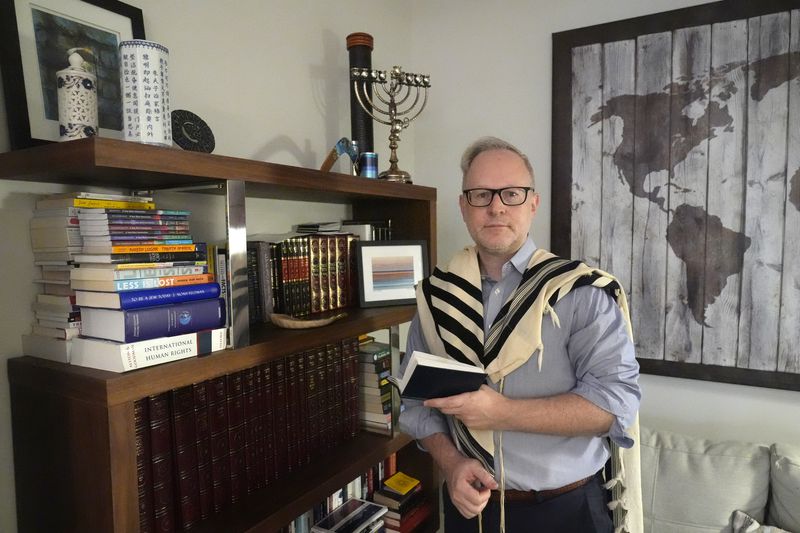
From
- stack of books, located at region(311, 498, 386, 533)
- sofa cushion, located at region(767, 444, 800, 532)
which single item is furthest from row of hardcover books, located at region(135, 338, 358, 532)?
sofa cushion, located at region(767, 444, 800, 532)

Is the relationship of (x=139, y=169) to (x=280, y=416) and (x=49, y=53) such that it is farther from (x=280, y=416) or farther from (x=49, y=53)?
(x=280, y=416)

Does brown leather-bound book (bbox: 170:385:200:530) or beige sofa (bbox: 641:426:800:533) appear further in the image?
beige sofa (bbox: 641:426:800:533)

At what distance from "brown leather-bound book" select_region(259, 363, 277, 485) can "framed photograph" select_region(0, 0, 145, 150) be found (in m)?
0.67

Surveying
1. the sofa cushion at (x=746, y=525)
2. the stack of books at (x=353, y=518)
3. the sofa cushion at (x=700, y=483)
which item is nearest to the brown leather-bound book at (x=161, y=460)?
the stack of books at (x=353, y=518)

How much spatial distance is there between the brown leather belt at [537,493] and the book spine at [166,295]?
80cm

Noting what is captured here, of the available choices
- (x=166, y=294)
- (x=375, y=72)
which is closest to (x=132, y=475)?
(x=166, y=294)

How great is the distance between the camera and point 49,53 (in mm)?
1089

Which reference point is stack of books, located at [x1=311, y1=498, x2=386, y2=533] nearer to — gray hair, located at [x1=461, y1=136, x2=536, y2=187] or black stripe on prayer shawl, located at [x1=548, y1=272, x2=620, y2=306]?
black stripe on prayer shawl, located at [x1=548, y1=272, x2=620, y2=306]

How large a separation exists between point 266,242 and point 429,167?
1.18 meters

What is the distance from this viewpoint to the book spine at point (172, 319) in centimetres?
96

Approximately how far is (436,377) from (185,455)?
583mm

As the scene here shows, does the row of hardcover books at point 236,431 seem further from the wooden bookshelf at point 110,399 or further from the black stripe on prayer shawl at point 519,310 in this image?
the black stripe on prayer shawl at point 519,310

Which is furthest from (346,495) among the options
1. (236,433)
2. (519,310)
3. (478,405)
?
(519,310)

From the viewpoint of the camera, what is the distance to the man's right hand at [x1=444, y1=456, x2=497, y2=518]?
112 cm
